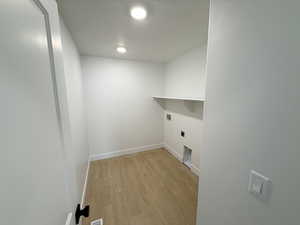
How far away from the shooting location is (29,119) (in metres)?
0.36

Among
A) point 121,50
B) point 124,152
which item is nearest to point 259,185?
point 121,50

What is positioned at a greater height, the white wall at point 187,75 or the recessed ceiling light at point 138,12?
the recessed ceiling light at point 138,12

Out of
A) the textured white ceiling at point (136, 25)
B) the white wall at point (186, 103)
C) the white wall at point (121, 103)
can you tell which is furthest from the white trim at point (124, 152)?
the textured white ceiling at point (136, 25)

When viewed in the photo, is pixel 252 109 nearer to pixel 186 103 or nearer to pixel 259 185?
pixel 259 185

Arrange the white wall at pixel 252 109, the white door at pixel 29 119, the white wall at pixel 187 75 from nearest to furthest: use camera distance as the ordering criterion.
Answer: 1. the white door at pixel 29 119
2. the white wall at pixel 252 109
3. the white wall at pixel 187 75

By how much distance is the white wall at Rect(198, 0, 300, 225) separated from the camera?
1.62 ft

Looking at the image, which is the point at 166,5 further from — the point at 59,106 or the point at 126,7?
the point at 59,106

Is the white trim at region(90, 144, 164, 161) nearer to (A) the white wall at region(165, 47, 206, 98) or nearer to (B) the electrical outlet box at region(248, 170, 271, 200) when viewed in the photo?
(A) the white wall at region(165, 47, 206, 98)

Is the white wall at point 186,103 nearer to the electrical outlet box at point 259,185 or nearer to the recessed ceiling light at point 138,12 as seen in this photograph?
the recessed ceiling light at point 138,12

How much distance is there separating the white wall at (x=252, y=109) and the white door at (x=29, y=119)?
93 cm

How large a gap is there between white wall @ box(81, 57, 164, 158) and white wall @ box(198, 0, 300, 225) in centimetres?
217

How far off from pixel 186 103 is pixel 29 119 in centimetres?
227

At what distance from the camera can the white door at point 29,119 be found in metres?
0.28

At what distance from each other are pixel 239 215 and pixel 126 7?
1.86 meters
